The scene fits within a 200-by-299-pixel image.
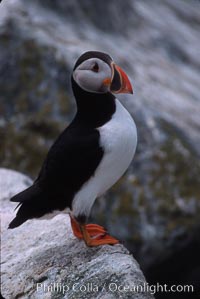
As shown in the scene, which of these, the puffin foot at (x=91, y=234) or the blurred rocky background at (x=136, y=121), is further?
the blurred rocky background at (x=136, y=121)

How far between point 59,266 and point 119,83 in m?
1.15

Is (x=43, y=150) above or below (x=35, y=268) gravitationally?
below

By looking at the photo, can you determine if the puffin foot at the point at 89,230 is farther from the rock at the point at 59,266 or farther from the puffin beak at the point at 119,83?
the puffin beak at the point at 119,83

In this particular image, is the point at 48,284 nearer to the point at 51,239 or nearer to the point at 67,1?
the point at 51,239

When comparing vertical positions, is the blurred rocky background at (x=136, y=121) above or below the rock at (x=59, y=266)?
below

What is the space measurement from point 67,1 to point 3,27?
1.15m

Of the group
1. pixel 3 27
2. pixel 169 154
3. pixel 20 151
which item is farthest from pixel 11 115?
pixel 169 154

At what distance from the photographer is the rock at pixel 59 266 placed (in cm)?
405

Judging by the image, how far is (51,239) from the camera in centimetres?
484

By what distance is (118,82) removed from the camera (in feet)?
14.0

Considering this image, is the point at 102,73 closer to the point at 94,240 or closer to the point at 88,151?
the point at 88,151

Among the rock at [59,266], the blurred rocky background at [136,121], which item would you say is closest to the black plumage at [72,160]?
the rock at [59,266]

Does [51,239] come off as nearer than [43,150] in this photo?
Yes

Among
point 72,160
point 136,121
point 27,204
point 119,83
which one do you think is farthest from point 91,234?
point 136,121
